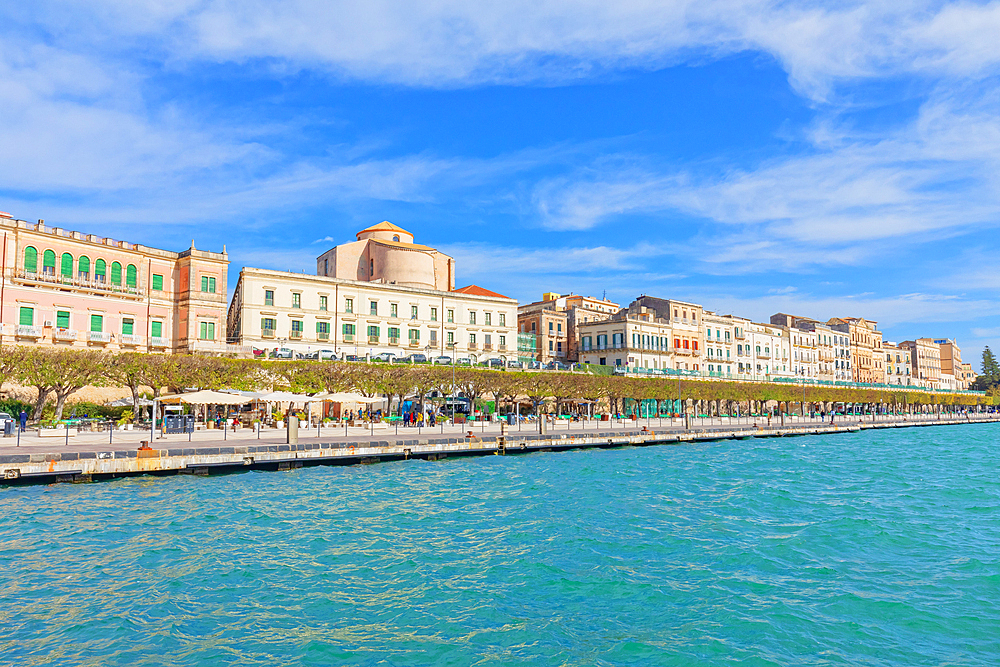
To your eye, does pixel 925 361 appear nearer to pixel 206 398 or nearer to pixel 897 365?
pixel 897 365

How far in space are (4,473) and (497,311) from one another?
174 ft

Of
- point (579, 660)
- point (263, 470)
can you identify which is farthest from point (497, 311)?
point (579, 660)

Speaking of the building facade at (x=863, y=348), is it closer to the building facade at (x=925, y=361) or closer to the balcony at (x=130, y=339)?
the building facade at (x=925, y=361)

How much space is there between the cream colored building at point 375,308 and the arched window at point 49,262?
13477mm

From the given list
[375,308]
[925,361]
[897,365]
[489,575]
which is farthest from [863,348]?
[489,575]

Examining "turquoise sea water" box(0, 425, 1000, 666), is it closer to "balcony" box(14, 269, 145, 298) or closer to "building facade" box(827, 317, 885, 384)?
"balcony" box(14, 269, 145, 298)

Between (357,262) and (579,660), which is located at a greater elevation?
(357,262)

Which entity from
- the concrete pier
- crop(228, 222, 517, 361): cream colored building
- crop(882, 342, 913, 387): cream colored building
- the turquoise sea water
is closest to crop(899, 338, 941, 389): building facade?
crop(882, 342, 913, 387): cream colored building

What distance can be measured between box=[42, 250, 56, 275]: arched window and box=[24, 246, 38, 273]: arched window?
0.48 m

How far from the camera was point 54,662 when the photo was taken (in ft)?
32.3

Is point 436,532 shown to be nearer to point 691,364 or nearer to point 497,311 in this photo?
point 497,311

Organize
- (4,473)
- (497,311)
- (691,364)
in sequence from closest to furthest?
1. (4,473)
2. (497,311)
3. (691,364)

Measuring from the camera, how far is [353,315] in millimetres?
62375

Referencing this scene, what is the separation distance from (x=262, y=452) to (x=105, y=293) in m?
29.2
